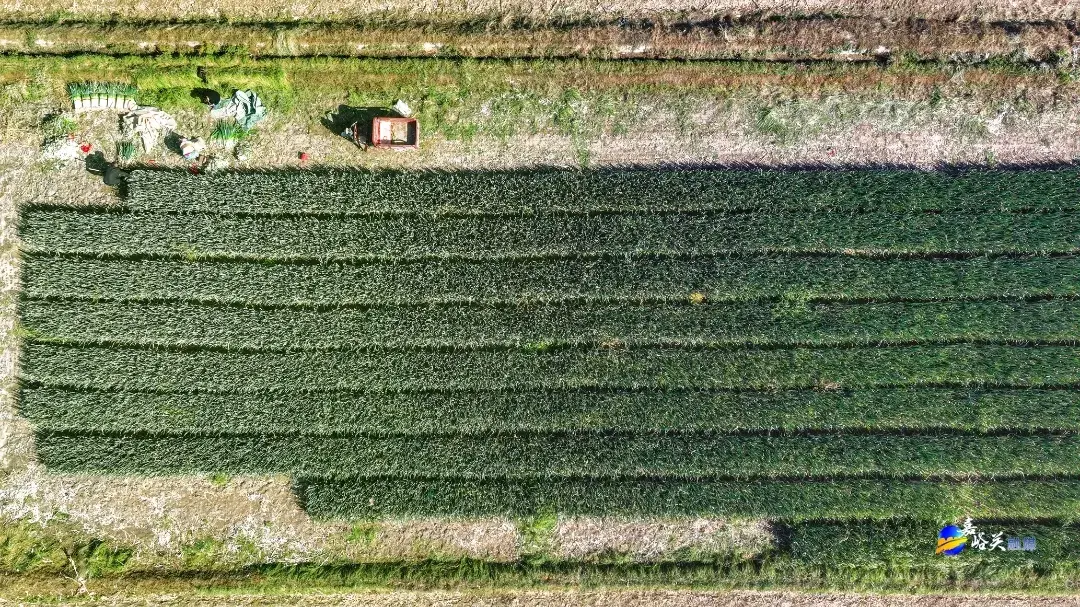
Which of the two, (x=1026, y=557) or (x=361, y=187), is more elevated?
(x=361, y=187)

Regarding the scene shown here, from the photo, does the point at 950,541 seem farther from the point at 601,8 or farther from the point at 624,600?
the point at 601,8

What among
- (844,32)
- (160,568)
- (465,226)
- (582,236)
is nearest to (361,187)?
(465,226)

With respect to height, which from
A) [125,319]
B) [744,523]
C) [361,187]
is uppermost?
[361,187]

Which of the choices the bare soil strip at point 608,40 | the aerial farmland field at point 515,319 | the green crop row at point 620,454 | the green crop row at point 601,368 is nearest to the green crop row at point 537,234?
the aerial farmland field at point 515,319

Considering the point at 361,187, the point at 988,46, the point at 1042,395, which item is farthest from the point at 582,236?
the point at 1042,395

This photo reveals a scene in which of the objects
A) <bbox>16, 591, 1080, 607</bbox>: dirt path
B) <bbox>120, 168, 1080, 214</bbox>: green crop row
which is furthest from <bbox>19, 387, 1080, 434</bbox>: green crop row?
<bbox>120, 168, 1080, 214</bbox>: green crop row

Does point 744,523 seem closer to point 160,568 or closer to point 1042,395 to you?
point 1042,395
